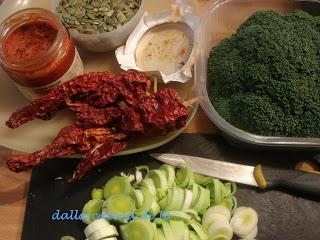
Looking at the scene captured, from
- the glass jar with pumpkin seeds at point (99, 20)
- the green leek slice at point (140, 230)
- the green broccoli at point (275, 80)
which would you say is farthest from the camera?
the glass jar with pumpkin seeds at point (99, 20)

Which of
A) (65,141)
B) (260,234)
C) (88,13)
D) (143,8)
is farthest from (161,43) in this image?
(260,234)

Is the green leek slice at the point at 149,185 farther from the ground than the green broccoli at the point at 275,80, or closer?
closer

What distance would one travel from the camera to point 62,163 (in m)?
1.27

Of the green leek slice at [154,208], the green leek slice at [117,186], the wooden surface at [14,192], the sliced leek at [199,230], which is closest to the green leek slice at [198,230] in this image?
the sliced leek at [199,230]

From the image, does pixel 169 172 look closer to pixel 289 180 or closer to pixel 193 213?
pixel 193 213

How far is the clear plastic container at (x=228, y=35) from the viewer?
3.84 ft

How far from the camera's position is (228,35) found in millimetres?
Result: 1418

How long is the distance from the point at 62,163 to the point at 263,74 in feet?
2.19

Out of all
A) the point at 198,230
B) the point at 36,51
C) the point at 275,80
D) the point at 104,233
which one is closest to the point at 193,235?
the point at 198,230

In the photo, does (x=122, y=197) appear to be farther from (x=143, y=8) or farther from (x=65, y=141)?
(x=143, y=8)

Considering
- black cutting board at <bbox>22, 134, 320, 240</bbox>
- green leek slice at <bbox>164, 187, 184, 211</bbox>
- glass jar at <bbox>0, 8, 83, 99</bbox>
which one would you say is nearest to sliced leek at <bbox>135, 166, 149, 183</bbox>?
black cutting board at <bbox>22, 134, 320, 240</bbox>

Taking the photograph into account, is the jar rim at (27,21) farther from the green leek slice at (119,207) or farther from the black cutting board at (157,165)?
the green leek slice at (119,207)

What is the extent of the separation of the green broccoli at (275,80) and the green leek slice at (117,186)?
36 centimetres

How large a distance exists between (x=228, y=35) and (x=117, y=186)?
65 cm
